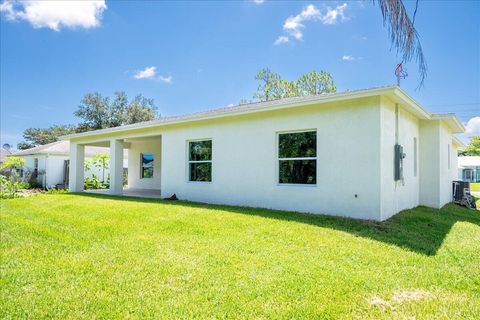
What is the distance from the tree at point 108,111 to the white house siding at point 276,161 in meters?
29.9

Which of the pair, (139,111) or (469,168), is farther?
(139,111)

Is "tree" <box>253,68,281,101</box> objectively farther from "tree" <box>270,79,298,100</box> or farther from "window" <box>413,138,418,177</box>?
"window" <box>413,138,418,177</box>

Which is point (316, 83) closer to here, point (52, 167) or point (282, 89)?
point (282, 89)

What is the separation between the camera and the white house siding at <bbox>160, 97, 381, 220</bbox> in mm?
7762

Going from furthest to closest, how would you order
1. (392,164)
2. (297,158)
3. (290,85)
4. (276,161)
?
(290,85)
(276,161)
(297,158)
(392,164)

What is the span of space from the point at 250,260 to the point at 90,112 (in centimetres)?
3952

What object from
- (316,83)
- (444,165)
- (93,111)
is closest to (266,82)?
(316,83)

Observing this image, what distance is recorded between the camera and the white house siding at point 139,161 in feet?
62.1

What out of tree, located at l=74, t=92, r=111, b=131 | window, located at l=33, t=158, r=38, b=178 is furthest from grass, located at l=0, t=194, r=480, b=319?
tree, located at l=74, t=92, r=111, b=131

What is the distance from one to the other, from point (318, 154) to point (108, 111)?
3662 centimetres

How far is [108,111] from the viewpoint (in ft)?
128

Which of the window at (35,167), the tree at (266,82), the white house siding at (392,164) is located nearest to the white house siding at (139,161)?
the window at (35,167)

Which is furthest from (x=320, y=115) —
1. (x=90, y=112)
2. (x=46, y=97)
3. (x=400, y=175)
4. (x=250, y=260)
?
(x=90, y=112)

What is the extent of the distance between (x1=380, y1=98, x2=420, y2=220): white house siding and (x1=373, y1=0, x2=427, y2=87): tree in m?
5.35
